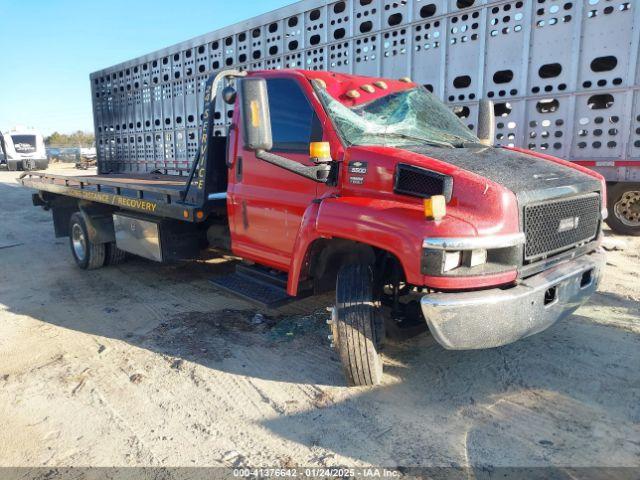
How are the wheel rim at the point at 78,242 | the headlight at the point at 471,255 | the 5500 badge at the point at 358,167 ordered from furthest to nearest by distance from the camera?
the wheel rim at the point at 78,242
the 5500 badge at the point at 358,167
the headlight at the point at 471,255

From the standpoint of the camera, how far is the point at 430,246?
267cm

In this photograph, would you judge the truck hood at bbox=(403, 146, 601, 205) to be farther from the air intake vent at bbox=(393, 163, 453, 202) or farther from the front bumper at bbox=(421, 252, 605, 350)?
the front bumper at bbox=(421, 252, 605, 350)

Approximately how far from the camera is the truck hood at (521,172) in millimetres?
2941

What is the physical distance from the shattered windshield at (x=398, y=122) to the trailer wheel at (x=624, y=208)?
494 centimetres

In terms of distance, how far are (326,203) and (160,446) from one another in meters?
1.82

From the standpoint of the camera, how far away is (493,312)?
2.70 m

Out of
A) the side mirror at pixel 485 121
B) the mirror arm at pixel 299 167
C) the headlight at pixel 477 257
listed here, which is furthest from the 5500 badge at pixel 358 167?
the side mirror at pixel 485 121

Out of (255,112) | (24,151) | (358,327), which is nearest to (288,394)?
(358,327)

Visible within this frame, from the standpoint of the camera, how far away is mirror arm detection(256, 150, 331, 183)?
3.20 m

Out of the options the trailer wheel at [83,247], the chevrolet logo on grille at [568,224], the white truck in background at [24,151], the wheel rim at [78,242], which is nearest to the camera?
the chevrolet logo on grille at [568,224]

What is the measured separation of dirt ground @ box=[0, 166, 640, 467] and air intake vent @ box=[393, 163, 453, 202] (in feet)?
4.47

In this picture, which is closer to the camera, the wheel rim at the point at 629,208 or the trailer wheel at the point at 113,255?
the trailer wheel at the point at 113,255

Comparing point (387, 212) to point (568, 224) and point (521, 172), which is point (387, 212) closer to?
point (521, 172)

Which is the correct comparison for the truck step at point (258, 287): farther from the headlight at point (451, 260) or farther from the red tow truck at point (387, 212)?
the headlight at point (451, 260)
